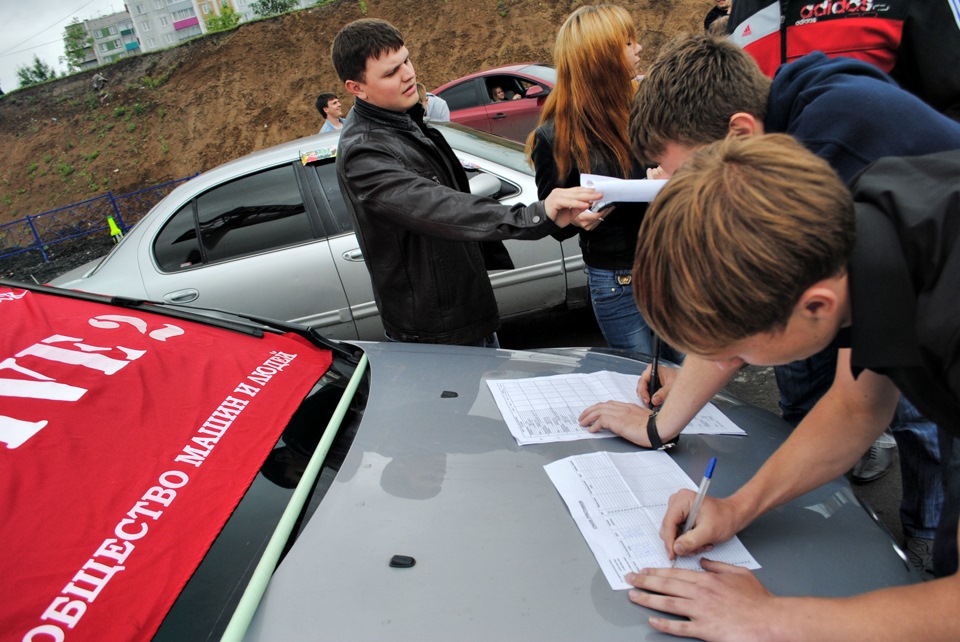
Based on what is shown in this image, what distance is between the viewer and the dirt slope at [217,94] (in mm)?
16094

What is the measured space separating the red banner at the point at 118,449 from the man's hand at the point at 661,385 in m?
0.92

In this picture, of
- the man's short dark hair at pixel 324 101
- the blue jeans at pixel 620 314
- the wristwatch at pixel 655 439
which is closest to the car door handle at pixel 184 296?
the blue jeans at pixel 620 314

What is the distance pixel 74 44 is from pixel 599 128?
3079 inches

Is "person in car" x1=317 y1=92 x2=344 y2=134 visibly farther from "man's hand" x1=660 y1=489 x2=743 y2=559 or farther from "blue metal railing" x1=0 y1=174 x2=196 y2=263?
"blue metal railing" x1=0 y1=174 x2=196 y2=263

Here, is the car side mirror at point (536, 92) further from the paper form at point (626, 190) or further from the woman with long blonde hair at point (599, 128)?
the paper form at point (626, 190)

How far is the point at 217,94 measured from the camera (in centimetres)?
Answer: 1700

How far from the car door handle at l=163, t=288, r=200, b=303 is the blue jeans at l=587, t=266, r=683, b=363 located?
2.32 metres

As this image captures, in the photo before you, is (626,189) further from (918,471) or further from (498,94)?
(498,94)

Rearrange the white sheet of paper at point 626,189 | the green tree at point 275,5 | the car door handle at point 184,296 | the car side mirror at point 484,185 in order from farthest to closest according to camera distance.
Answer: the green tree at point 275,5 → the car door handle at point 184,296 → the car side mirror at point 484,185 → the white sheet of paper at point 626,189

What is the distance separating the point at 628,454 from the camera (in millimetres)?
1545

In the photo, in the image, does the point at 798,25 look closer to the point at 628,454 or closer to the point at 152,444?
the point at 628,454

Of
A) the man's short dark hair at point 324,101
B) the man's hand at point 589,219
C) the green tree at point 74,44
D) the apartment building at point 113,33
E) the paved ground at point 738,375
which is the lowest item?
the paved ground at point 738,375

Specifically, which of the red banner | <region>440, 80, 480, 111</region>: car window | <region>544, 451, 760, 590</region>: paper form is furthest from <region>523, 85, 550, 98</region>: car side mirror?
<region>544, 451, 760, 590</region>: paper form

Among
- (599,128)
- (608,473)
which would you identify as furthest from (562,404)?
(599,128)
